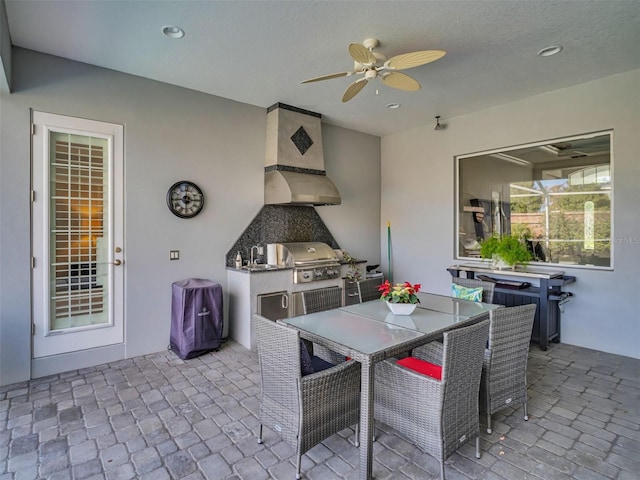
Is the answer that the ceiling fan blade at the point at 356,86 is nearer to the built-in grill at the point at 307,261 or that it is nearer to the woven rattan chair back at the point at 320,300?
the woven rattan chair back at the point at 320,300

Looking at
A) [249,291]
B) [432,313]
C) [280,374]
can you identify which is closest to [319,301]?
[432,313]

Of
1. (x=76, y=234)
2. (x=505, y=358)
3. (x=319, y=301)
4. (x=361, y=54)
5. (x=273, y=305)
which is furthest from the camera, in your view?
(x=273, y=305)

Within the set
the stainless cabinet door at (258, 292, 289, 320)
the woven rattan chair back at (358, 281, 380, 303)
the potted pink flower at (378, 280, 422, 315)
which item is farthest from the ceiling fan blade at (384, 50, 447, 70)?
the stainless cabinet door at (258, 292, 289, 320)

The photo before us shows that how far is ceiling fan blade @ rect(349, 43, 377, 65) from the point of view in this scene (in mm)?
2508

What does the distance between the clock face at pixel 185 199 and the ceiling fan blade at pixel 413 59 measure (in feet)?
8.44

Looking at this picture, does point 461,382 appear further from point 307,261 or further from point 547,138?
point 547,138

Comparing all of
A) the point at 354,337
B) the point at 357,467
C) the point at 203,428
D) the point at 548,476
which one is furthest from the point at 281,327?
the point at 548,476

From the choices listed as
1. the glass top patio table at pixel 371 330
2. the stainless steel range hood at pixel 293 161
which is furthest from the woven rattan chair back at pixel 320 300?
the stainless steel range hood at pixel 293 161

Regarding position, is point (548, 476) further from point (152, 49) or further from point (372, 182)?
point (372, 182)

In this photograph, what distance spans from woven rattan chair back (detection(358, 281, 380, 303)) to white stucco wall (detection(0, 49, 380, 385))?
6.04 ft

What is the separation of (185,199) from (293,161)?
148 cm

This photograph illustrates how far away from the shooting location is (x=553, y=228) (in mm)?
4395

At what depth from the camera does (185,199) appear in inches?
162

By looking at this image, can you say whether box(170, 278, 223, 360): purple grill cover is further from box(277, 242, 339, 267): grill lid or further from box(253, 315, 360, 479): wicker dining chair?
box(253, 315, 360, 479): wicker dining chair
